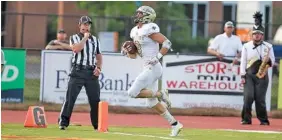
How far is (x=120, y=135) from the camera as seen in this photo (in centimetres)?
1437

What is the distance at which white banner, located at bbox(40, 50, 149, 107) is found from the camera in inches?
865

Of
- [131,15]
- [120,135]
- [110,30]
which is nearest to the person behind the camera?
[120,135]

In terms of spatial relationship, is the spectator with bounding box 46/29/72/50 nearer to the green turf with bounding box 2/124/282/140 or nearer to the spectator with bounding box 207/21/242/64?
the spectator with bounding box 207/21/242/64

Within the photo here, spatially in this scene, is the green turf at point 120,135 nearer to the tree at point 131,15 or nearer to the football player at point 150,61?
the football player at point 150,61

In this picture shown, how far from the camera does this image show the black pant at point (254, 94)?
62.7 ft

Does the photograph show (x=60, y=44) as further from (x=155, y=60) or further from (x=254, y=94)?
(x=155, y=60)

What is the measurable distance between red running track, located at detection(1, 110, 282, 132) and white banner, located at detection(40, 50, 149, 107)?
84cm

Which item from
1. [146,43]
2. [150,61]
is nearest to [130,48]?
[146,43]

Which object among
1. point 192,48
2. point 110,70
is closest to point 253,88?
point 110,70

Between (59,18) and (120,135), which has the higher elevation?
(59,18)

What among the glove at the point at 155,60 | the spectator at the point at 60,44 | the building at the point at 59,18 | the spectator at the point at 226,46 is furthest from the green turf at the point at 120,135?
the building at the point at 59,18

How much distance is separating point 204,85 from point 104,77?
2378 mm

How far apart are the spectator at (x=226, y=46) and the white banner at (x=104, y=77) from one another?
181 cm

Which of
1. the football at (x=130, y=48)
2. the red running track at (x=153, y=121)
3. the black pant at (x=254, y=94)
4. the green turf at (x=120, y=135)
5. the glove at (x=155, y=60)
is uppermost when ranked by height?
the football at (x=130, y=48)
